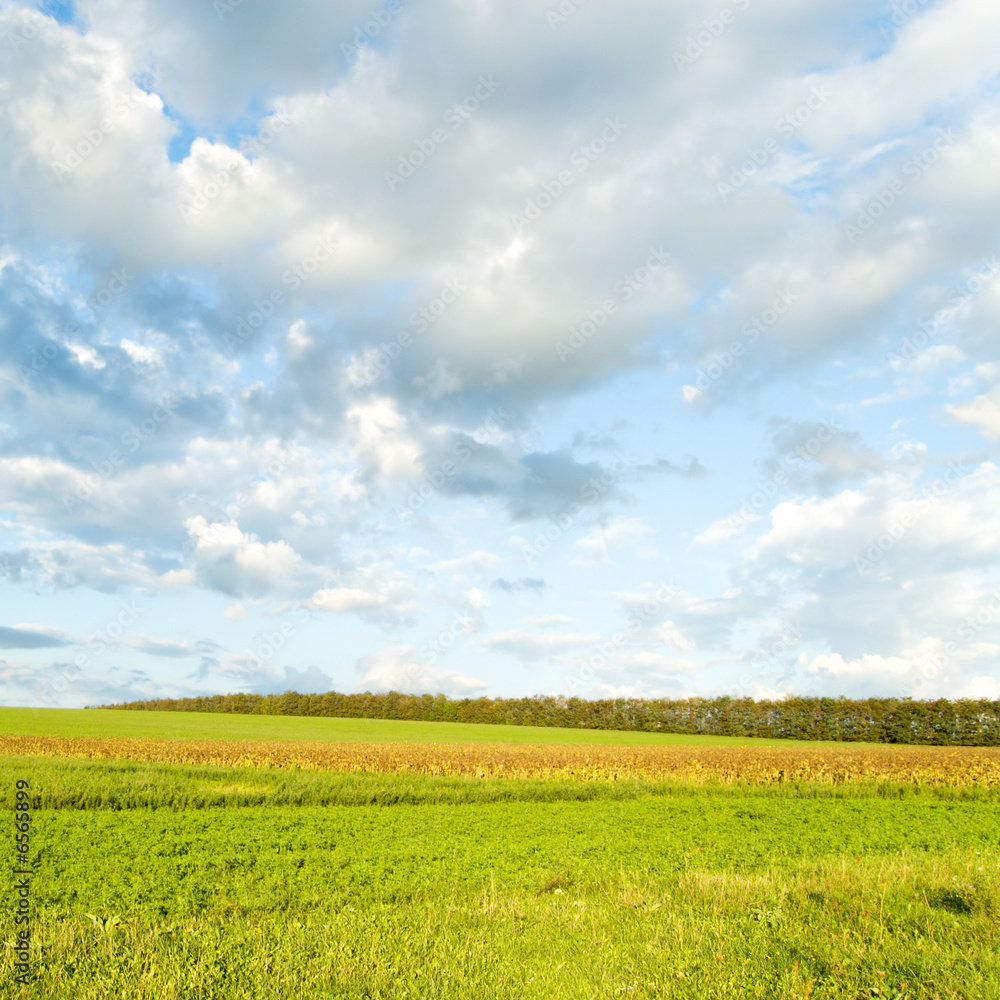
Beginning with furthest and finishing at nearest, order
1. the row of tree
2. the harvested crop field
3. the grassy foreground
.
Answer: the row of tree
the harvested crop field
the grassy foreground

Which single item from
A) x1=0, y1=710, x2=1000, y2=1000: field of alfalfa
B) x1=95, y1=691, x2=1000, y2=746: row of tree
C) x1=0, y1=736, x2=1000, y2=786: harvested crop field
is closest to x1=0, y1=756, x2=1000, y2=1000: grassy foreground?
x1=0, y1=710, x2=1000, y2=1000: field of alfalfa

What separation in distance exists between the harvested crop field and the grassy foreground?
11752 millimetres

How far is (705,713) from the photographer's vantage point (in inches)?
3639

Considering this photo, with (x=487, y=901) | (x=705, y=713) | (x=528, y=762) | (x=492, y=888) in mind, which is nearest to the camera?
(x=487, y=901)

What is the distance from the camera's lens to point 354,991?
6.51 m

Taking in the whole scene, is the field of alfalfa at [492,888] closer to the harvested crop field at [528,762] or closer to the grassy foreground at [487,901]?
the grassy foreground at [487,901]

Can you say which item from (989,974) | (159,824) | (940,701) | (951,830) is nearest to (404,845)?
(159,824)

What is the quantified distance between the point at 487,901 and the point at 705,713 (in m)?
89.1

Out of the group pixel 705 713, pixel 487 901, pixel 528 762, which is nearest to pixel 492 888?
pixel 487 901

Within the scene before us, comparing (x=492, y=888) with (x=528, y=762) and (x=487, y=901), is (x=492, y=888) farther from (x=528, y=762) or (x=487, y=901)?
(x=528, y=762)

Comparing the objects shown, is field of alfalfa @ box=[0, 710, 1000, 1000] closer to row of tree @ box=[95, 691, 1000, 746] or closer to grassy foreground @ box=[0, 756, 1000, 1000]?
grassy foreground @ box=[0, 756, 1000, 1000]

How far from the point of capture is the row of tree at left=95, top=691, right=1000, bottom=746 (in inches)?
3216

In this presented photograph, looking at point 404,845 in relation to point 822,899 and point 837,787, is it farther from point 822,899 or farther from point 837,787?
point 837,787

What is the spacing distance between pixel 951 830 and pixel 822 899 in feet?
53.0
